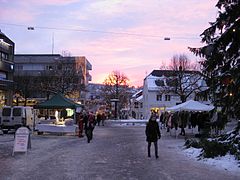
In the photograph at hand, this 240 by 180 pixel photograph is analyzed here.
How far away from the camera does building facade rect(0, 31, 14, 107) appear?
6200cm

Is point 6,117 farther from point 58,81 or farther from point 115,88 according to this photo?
point 115,88

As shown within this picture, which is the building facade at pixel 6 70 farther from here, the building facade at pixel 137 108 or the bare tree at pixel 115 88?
the building facade at pixel 137 108

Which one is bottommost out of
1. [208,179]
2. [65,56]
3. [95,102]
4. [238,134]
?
[208,179]

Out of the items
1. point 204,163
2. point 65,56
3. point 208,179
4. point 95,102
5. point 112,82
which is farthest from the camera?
point 95,102

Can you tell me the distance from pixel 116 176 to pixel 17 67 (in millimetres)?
93195

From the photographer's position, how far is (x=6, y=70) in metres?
63.8

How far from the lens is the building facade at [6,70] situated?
203 feet

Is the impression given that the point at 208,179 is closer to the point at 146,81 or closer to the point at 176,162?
the point at 176,162

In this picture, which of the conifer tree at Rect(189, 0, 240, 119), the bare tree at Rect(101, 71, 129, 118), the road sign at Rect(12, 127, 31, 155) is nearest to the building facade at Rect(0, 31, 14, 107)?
the bare tree at Rect(101, 71, 129, 118)

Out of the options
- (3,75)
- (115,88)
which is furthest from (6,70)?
(115,88)

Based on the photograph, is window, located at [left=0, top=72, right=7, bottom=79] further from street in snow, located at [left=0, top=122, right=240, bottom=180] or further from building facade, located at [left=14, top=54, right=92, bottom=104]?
street in snow, located at [left=0, top=122, right=240, bottom=180]

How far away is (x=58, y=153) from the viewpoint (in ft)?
57.3

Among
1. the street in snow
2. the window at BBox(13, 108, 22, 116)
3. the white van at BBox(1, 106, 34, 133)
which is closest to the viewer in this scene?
the street in snow

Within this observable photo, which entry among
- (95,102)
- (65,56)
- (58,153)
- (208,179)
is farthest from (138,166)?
(95,102)
